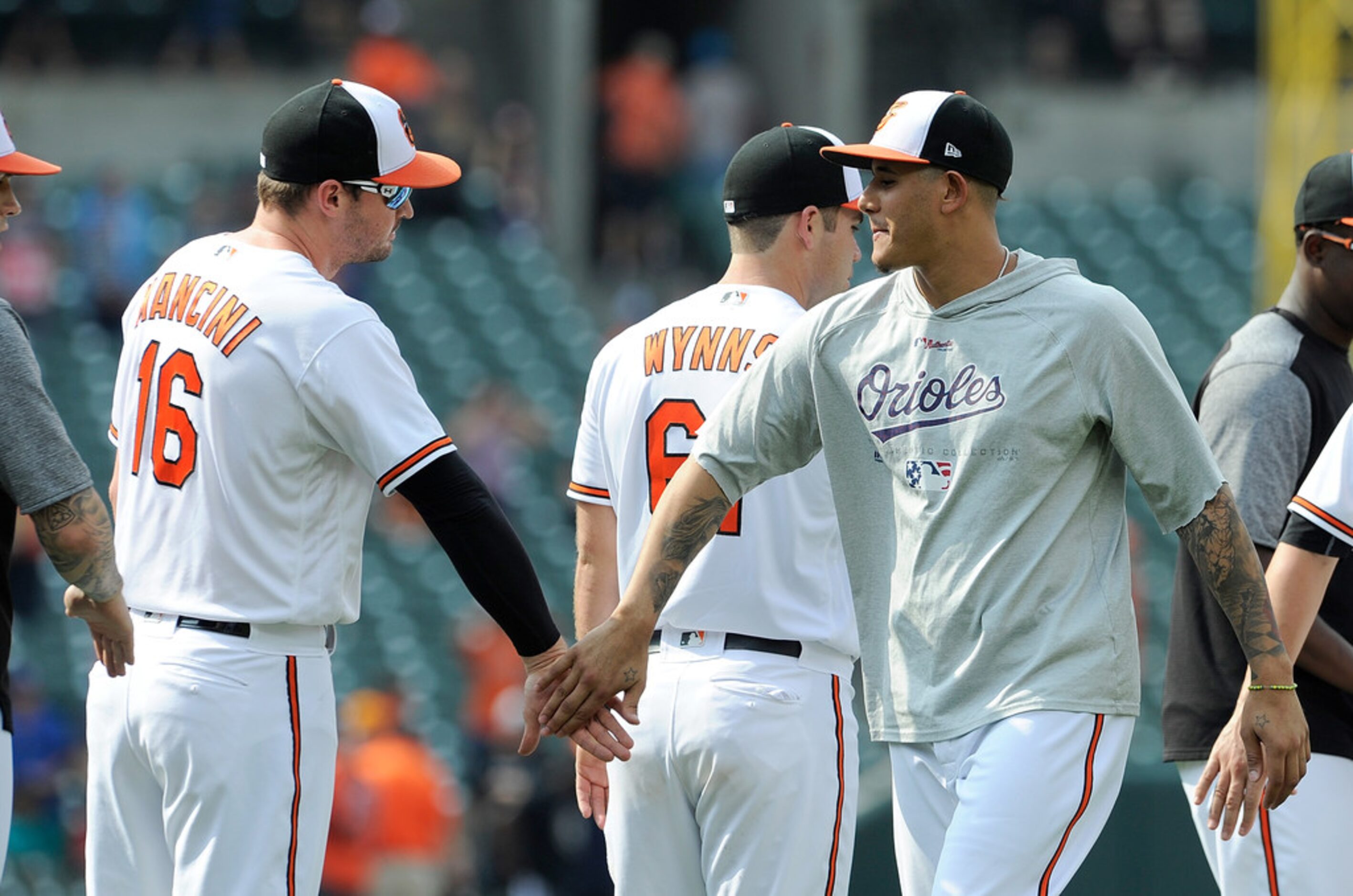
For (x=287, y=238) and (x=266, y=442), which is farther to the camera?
(x=287, y=238)

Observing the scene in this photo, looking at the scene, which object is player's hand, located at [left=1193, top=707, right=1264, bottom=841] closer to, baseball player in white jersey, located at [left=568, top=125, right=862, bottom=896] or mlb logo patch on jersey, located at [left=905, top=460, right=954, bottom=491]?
mlb logo patch on jersey, located at [left=905, top=460, right=954, bottom=491]

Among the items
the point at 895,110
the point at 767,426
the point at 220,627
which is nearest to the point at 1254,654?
the point at 767,426

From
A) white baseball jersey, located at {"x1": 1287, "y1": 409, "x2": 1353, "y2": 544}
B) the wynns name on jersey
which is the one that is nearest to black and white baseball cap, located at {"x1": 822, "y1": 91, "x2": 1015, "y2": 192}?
the wynns name on jersey

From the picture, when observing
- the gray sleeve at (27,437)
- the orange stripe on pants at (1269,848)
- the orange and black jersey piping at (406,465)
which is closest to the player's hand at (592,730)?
the orange and black jersey piping at (406,465)

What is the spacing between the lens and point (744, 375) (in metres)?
4.25

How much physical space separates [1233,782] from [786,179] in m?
1.83

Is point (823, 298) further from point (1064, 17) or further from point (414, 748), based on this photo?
point (1064, 17)

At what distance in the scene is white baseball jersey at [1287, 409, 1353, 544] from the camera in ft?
13.5

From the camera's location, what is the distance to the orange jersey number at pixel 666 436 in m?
4.64

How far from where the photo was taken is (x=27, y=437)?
3.90m

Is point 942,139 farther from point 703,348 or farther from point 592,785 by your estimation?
point 592,785

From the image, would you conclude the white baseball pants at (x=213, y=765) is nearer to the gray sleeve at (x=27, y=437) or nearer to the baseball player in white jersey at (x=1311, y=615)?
the gray sleeve at (x=27, y=437)

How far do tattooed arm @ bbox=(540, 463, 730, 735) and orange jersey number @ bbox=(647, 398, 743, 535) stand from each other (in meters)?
0.49

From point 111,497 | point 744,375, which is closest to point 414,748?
point 111,497
